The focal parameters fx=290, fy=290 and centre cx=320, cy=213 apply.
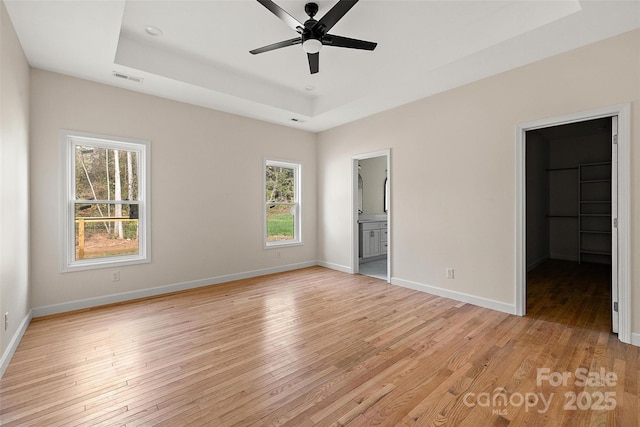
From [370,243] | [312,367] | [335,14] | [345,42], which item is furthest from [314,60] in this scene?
[370,243]

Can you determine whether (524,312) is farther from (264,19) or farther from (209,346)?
(264,19)

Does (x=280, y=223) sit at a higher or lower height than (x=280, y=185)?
lower

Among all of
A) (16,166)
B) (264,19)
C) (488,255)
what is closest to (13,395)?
(16,166)

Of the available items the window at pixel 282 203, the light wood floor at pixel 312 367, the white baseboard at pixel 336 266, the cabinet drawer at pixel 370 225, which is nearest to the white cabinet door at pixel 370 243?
the cabinet drawer at pixel 370 225

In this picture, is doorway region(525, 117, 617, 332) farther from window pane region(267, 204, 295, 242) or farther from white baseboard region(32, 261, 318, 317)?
white baseboard region(32, 261, 318, 317)

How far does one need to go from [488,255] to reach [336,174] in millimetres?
3064

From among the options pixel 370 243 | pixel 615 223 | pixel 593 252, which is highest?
pixel 615 223

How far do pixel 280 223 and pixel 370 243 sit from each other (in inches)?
82.3

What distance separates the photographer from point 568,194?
6582 mm

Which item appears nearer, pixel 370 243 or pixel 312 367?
pixel 312 367

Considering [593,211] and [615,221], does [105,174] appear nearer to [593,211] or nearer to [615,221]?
[615,221]

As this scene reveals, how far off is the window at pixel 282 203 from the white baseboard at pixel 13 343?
321 cm

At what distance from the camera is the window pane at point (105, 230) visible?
Answer: 12.2 feet

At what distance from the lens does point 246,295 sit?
4.16m
